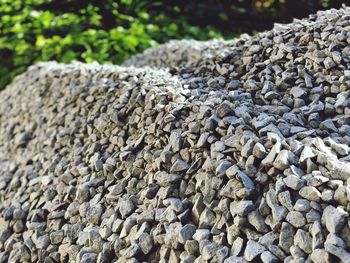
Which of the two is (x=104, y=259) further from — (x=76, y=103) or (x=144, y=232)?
(x=76, y=103)

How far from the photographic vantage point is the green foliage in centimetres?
Answer: 619

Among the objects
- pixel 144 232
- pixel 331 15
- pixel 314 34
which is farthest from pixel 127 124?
pixel 331 15

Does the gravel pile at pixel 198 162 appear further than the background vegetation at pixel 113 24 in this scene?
No

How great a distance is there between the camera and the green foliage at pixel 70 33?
6.19 meters

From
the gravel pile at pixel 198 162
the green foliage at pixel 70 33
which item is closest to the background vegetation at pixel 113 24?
the green foliage at pixel 70 33

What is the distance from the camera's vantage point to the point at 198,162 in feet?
8.21

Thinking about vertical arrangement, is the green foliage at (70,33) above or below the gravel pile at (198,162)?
below

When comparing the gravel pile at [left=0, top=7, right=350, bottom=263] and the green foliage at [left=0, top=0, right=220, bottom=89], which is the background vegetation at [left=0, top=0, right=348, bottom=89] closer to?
the green foliage at [left=0, top=0, right=220, bottom=89]

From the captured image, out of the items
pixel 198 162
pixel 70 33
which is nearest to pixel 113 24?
pixel 70 33

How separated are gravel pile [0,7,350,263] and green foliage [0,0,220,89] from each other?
2.23 metres

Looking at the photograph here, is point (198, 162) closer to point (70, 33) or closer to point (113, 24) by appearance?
point (70, 33)

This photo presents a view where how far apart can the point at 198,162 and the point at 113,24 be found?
187 inches

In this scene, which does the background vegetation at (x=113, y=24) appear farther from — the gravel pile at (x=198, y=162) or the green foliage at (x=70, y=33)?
the gravel pile at (x=198, y=162)

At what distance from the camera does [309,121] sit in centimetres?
265
